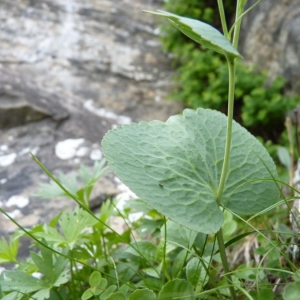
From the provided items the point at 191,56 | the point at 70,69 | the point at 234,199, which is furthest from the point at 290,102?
the point at 234,199

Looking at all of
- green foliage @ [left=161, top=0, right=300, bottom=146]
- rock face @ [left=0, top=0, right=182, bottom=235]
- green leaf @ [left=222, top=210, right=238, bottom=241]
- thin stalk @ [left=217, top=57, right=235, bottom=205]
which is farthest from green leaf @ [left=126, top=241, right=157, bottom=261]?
green foliage @ [left=161, top=0, right=300, bottom=146]

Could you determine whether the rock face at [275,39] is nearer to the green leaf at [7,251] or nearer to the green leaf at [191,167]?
the green leaf at [191,167]

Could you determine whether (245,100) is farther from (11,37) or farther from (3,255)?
(3,255)

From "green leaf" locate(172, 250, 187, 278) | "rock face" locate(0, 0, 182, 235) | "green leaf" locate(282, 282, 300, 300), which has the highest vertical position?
"green leaf" locate(282, 282, 300, 300)

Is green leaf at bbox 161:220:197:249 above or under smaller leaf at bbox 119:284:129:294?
above

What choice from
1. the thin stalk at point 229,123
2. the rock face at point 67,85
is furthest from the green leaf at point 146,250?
the rock face at point 67,85

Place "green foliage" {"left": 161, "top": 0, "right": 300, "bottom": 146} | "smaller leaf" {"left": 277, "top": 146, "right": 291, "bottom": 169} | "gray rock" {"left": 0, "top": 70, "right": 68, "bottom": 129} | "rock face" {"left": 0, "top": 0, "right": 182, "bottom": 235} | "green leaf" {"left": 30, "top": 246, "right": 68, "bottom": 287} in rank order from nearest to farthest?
"green leaf" {"left": 30, "top": 246, "right": 68, "bottom": 287} < "smaller leaf" {"left": 277, "top": 146, "right": 291, "bottom": 169} < "rock face" {"left": 0, "top": 0, "right": 182, "bottom": 235} < "gray rock" {"left": 0, "top": 70, "right": 68, "bottom": 129} < "green foliage" {"left": 161, "top": 0, "right": 300, "bottom": 146}

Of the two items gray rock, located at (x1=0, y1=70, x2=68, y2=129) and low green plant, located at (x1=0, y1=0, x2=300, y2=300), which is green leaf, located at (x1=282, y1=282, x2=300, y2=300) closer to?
low green plant, located at (x1=0, y1=0, x2=300, y2=300)
